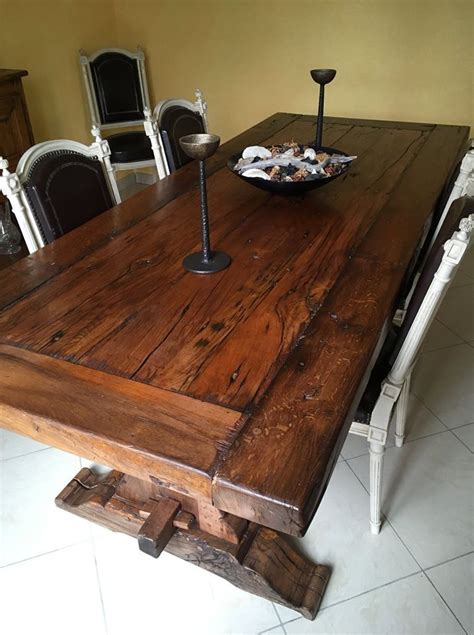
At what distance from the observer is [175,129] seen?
2023mm

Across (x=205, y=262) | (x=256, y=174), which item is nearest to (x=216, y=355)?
(x=205, y=262)

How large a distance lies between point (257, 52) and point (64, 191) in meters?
2.10

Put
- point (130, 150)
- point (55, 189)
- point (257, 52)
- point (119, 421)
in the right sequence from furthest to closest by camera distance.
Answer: point (257, 52) → point (130, 150) → point (55, 189) → point (119, 421)

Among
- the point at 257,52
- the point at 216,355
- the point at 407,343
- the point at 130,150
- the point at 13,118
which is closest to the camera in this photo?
the point at 216,355

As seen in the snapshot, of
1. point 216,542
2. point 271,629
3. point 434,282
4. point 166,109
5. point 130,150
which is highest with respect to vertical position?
point 166,109

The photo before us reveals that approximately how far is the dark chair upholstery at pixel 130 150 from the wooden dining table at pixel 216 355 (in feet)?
4.42

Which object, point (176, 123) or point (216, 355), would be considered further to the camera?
point (176, 123)

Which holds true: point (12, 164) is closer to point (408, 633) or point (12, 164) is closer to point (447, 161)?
point (447, 161)

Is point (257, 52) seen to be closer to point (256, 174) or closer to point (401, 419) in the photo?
point (256, 174)

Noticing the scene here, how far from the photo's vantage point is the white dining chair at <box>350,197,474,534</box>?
98 centimetres

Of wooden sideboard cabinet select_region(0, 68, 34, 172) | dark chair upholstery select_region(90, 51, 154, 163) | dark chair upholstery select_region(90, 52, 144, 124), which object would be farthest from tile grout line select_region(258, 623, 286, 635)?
dark chair upholstery select_region(90, 52, 144, 124)

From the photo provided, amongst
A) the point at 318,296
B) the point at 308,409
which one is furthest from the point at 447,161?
the point at 308,409

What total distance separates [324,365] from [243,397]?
0.54 feet

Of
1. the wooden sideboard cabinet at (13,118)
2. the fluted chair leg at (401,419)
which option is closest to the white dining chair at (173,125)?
the wooden sideboard cabinet at (13,118)
